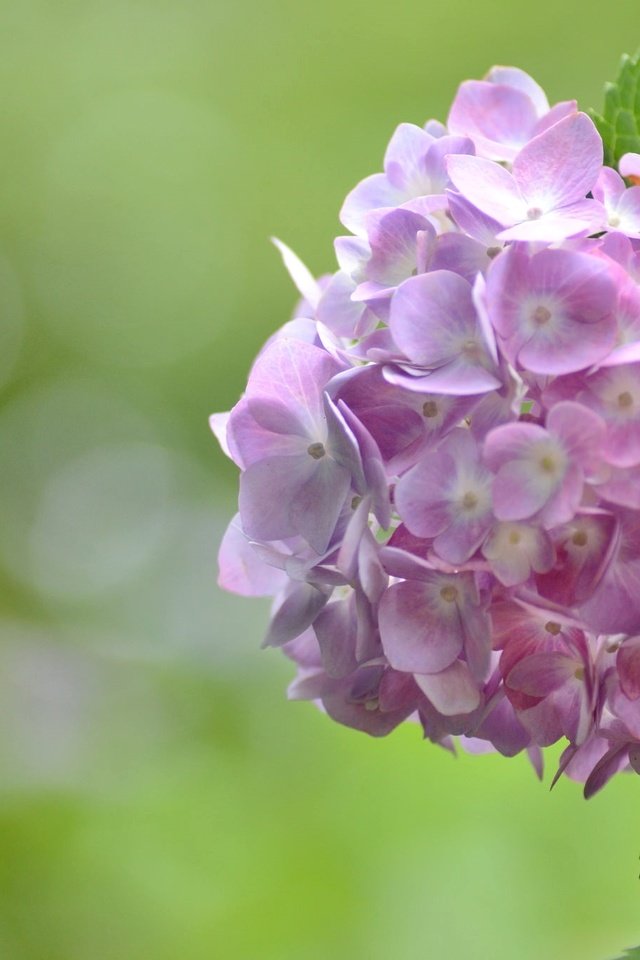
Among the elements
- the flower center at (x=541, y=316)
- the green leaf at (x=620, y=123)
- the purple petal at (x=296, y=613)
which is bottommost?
the purple petal at (x=296, y=613)

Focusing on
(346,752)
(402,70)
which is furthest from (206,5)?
(346,752)

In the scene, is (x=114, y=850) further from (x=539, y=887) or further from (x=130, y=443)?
(x=130, y=443)

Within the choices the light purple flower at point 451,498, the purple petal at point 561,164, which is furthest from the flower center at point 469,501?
the purple petal at point 561,164

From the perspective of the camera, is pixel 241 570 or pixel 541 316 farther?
pixel 241 570

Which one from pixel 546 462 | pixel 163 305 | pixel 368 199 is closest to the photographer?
pixel 546 462

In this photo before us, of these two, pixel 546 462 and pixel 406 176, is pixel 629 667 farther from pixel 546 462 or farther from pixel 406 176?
→ pixel 406 176

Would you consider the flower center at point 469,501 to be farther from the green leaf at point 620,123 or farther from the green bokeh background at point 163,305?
the green bokeh background at point 163,305

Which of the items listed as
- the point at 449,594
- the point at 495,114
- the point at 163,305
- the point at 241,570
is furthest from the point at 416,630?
the point at 163,305
